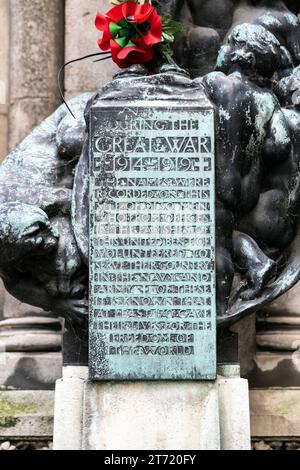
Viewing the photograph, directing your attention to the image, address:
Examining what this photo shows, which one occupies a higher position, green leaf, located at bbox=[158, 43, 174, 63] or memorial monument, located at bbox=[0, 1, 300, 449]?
green leaf, located at bbox=[158, 43, 174, 63]

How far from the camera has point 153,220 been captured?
17.7 ft

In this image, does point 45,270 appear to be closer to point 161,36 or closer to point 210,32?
point 161,36

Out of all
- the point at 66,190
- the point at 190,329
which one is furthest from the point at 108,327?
the point at 66,190

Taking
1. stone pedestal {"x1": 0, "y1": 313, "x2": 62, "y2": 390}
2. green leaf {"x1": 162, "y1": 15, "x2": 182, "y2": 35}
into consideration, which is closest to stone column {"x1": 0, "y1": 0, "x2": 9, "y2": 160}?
stone pedestal {"x1": 0, "y1": 313, "x2": 62, "y2": 390}

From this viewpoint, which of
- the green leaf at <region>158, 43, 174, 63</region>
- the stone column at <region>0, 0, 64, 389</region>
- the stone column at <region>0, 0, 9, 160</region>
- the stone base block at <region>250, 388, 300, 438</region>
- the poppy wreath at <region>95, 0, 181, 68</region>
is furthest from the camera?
the stone column at <region>0, 0, 9, 160</region>

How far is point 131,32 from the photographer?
579 cm

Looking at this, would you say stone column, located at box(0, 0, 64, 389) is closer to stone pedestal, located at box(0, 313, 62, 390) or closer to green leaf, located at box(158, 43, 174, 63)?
stone pedestal, located at box(0, 313, 62, 390)

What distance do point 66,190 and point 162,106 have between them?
2.11 ft

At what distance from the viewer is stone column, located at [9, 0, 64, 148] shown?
271 inches

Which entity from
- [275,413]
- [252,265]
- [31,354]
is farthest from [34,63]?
[275,413]

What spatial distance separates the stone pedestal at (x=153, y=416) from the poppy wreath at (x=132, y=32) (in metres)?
1.62

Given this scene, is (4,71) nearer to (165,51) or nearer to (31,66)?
(31,66)

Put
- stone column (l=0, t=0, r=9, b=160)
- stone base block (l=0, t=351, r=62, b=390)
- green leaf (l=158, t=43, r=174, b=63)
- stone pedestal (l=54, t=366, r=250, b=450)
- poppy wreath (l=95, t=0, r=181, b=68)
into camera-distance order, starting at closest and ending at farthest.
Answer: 1. stone pedestal (l=54, t=366, r=250, b=450)
2. poppy wreath (l=95, t=0, r=181, b=68)
3. green leaf (l=158, t=43, r=174, b=63)
4. stone base block (l=0, t=351, r=62, b=390)
5. stone column (l=0, t=0, r=9, b=160)

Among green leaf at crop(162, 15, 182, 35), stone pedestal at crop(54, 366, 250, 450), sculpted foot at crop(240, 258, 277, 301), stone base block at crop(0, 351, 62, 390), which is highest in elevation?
green leaf at crop(162, 15, 182, 35)
